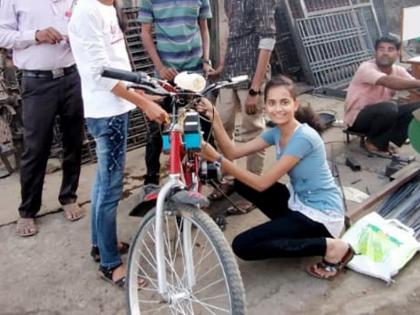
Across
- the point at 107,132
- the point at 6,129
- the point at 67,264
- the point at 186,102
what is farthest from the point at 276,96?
the point at 6,129

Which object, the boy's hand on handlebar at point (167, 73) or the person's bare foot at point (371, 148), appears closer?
the boy's hand on handlebar at point (167, 73)

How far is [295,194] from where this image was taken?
105 inches

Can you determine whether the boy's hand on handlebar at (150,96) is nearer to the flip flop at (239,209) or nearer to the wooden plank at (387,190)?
the flip flop at (239,209)

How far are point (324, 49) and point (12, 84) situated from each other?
3913 millimetres

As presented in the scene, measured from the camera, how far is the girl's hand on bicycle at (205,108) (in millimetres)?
2073

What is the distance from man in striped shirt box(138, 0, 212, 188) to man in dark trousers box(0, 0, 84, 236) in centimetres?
49

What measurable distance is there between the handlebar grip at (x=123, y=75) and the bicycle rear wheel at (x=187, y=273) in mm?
540

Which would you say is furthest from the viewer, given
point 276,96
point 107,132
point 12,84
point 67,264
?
point 12,84

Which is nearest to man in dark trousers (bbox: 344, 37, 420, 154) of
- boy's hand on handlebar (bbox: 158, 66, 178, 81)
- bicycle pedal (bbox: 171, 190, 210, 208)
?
boy's hand on handlebar (bbox: 158, 66, 178, 81)

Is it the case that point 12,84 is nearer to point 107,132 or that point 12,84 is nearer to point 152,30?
point 152,30

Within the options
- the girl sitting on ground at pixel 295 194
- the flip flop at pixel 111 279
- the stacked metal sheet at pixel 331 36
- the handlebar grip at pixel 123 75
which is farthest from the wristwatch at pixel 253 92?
the stacked metal sheet at pixel 331 36

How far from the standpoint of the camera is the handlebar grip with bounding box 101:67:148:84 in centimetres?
183

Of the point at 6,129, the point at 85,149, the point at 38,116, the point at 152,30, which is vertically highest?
the point at 152,30

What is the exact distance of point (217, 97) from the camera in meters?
3.39
